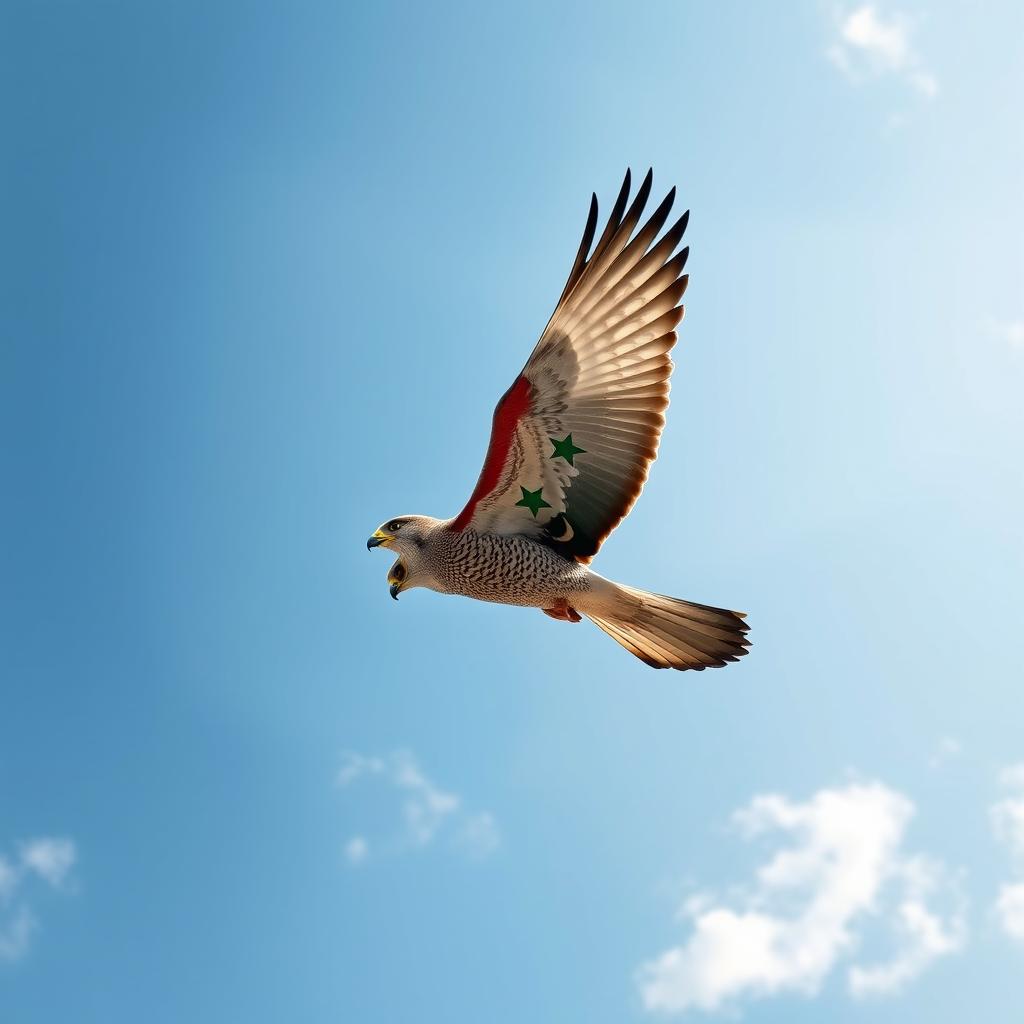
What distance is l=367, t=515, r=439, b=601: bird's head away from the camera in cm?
850

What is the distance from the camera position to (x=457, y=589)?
849 cm

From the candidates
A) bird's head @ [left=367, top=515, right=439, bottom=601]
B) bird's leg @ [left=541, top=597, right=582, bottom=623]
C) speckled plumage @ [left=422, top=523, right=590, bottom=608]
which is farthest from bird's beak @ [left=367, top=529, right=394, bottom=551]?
bird's leg @ [left=541, top=597, right=582, bottom=623]

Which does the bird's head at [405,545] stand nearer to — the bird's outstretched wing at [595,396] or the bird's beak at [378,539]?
the bird's beak at [378,539]

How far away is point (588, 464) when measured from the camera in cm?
820

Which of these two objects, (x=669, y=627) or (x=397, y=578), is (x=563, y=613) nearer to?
(x=669, y=627)

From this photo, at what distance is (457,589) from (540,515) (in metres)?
0.92

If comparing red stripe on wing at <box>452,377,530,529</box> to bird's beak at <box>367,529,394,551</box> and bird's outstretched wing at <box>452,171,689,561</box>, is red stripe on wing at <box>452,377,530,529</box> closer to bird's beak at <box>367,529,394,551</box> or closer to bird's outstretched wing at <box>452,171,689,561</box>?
bird's outstretched wing at <box>452,171,689,561</box>

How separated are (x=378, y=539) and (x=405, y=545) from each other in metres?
0.32

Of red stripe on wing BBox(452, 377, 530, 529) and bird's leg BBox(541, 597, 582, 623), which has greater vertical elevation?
red stripe on wing BBox(452, 377, 530, 529)

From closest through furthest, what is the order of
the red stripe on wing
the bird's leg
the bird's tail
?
the red stripe on wing → the bird's tail → the bird's leg

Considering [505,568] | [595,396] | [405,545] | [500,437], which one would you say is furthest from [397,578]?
[595,396]

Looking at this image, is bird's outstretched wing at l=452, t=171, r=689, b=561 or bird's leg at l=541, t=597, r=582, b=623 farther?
bird's leg at l=541, t=597, r=582, b=623

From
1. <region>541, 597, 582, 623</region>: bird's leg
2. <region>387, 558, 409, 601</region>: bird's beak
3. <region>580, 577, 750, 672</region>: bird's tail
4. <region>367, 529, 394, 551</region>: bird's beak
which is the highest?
<region>367, 529, 394, 551</region>: bird's beak

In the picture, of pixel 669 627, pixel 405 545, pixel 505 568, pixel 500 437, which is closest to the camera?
pixel 500 437
